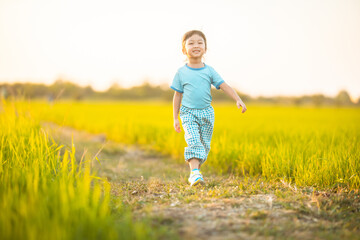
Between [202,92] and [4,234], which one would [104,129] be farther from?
[4,234]

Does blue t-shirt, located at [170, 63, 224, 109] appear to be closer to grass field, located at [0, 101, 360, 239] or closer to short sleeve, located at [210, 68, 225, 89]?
short sleeve, located at [210, 68, 225, 89]

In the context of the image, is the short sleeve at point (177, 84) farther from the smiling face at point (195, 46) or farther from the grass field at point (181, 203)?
the grass field at point (181, 203)

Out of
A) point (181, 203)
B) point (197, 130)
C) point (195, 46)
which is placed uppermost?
point (195, 46)

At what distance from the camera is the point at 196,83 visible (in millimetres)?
2924

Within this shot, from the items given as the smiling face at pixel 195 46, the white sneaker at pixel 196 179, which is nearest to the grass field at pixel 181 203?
the white sneaker at pixel 196 179

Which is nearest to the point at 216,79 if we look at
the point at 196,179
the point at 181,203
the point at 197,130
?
the point at 197,130

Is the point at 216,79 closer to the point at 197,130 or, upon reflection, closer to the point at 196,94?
the point at 196,94

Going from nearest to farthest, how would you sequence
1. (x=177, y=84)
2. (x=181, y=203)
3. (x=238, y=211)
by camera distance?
1. (x=238, y=211)
2. (x=181, y=203)
3. (x=177, y=84)

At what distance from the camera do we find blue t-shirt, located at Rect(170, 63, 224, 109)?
2920mm

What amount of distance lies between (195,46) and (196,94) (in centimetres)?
49

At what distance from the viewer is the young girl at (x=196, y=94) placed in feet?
9.42

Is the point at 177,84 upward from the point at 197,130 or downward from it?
upward

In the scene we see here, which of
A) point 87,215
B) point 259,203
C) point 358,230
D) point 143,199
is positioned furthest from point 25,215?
point 358,230

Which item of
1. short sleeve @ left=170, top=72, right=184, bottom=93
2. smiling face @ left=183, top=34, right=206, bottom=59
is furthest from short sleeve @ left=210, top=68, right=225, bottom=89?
short sleeve @ left=170, top=72, right=184, bottom=93
